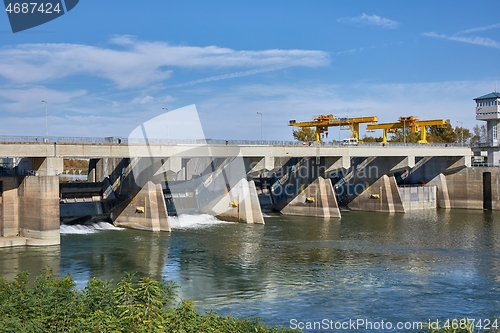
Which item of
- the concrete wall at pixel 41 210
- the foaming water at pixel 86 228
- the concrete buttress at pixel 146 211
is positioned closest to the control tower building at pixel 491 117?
the concrete buttress at pixel 146 211

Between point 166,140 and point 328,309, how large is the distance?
31.0m

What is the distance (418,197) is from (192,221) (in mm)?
31871

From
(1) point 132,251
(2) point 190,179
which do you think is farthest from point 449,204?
(1) point 132,251

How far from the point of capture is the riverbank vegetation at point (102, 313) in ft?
48.5

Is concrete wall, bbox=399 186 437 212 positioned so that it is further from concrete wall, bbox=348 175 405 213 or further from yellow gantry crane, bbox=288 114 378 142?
yellow gantry crane, bbox=288 114 378 142

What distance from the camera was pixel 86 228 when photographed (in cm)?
5097

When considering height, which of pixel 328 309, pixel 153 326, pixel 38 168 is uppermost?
pixel 38 168

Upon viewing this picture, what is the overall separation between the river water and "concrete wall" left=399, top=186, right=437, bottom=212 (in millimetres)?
13554

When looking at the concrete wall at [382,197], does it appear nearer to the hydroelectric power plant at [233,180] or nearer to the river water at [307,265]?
the hydroelectric power plant at [233,180]

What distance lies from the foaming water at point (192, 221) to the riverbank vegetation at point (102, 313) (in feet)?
121

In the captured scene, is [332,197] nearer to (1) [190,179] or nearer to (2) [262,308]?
(1) [190,179]

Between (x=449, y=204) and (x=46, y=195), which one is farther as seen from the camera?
(x=449, y=204)

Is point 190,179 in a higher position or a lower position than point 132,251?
higher

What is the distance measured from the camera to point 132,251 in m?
41.4
